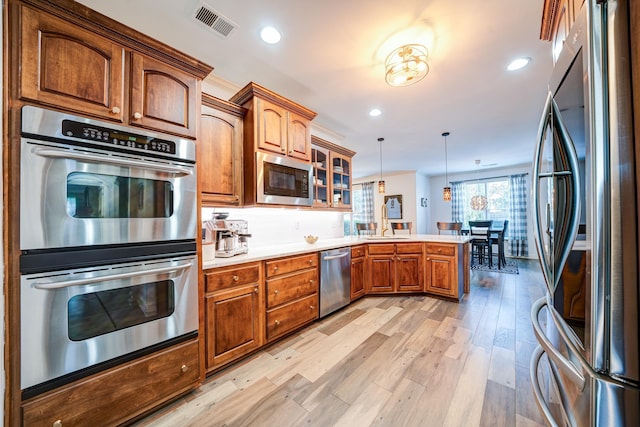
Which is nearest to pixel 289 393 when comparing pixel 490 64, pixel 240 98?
pixel 240 98

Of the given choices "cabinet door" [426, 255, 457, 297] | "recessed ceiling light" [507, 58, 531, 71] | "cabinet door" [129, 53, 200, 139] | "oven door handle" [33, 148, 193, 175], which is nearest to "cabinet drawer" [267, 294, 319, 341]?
"oven door handle" [33, 148, 193, 175]

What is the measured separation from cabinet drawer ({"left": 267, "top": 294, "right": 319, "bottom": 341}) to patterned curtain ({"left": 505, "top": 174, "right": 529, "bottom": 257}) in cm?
706

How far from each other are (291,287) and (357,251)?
1.28 m

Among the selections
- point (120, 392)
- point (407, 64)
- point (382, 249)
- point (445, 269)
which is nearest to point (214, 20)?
point (407, 64)

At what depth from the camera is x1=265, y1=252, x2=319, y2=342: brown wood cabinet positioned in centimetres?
219

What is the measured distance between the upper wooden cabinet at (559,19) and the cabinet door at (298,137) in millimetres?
2080

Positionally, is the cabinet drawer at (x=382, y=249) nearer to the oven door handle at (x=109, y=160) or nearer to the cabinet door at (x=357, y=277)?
the cabinet door at (x=357, y=277)

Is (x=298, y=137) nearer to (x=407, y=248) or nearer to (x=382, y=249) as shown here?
(x=382, y=249)

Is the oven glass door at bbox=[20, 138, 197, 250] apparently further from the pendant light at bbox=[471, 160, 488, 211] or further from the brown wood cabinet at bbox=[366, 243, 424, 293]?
the pendant light at bbox=[471, 160, 488, 211]

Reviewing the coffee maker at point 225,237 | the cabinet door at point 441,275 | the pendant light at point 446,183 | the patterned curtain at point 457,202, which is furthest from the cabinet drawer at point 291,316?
the patterned curtain at point 457,202

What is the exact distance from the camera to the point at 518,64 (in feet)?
7.43

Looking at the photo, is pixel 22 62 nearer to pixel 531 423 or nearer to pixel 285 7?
pixel 285 7

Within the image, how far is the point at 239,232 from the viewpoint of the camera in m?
2.33

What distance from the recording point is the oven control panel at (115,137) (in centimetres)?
122
